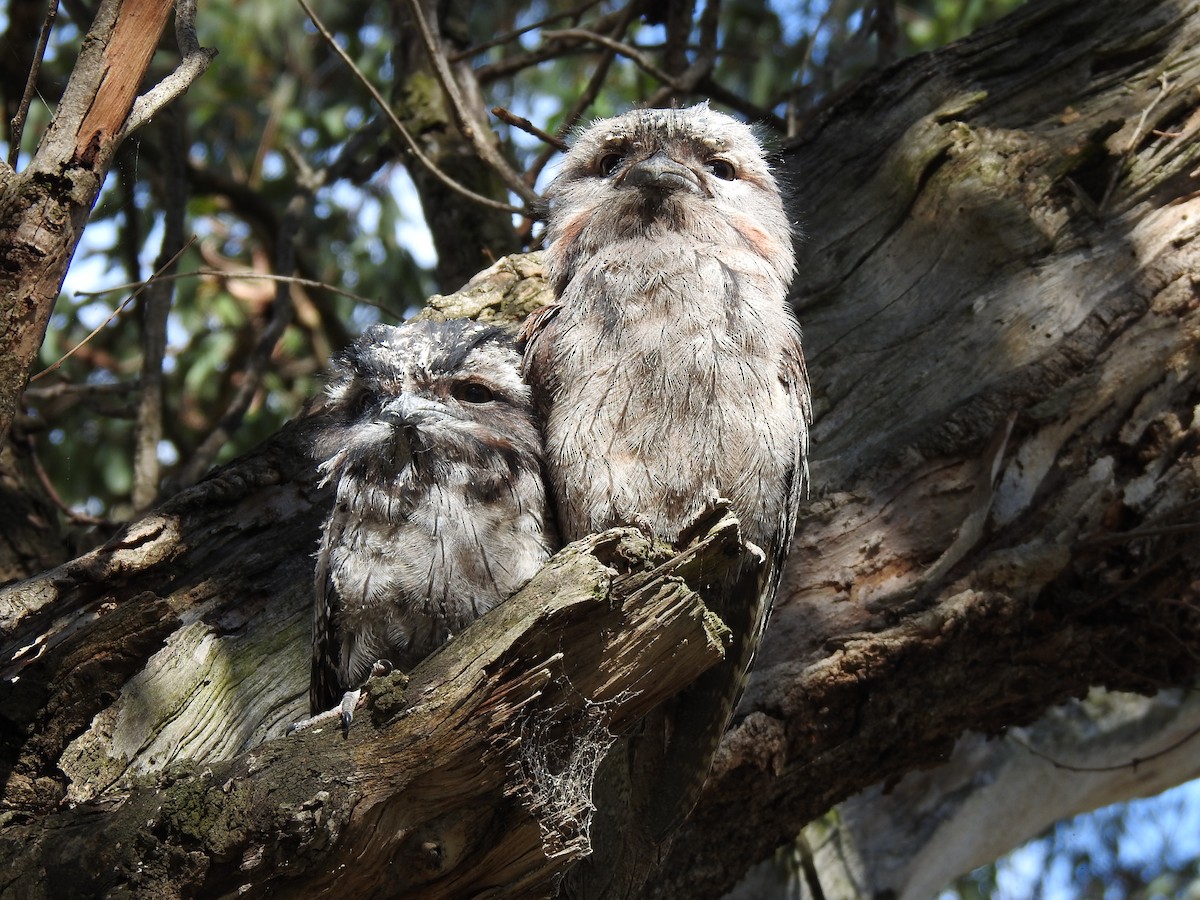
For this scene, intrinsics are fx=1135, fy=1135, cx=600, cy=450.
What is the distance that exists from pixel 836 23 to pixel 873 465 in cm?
472

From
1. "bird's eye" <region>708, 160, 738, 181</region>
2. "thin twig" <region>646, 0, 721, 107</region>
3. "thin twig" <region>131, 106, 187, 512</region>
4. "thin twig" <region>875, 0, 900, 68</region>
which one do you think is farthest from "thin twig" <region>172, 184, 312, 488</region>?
"thin twig" <region>875, 0, 900, 68</region>

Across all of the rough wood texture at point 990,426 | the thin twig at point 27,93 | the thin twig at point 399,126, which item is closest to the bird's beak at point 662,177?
the rough wood texture at point 990,426

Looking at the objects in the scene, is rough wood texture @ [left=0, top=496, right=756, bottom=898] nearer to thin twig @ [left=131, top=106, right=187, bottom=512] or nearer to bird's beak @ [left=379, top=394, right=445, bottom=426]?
bird's beak @ [left=379, top=394, right=445, bottom=426]

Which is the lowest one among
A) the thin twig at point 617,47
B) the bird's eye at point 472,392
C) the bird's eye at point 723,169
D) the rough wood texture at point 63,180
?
the bird's eye at point 472,392

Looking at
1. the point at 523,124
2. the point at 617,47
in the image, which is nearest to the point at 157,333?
the point at 523,124

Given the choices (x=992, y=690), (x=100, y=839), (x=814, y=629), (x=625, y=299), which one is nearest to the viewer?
(x=100, y=839)

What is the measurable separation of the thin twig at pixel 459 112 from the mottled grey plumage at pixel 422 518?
132 cm

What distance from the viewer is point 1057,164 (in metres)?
3.87

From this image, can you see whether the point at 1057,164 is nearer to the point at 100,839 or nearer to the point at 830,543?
the point at 830,543

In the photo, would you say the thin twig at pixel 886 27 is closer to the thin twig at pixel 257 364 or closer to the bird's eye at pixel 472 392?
the thin twig at pixel 257 364

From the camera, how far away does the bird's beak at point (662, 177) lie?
3.12 meters

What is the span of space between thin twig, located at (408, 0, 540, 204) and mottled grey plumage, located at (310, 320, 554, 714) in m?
1.32

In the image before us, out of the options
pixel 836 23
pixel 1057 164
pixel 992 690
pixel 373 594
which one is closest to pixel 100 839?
pixel 373 594

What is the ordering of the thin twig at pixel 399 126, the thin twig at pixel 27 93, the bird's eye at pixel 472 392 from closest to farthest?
the thin twig at pixel 27 93 → the bird's eye at pixel 472 392 → the thin twig at pixel 399 126
